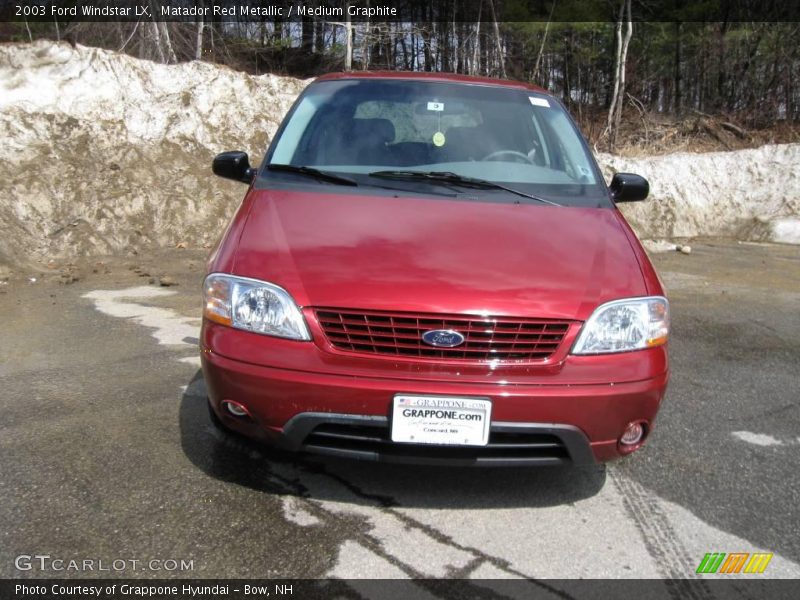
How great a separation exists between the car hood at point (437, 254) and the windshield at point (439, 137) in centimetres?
28

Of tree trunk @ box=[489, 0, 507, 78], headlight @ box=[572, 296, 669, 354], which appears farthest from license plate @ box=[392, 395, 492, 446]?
tree trunk @ box=[489, 0, 507, 78]

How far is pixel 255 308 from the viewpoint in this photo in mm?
2498

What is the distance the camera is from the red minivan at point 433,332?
7.74 feet

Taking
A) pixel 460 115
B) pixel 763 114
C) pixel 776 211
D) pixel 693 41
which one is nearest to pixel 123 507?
pixel 460 115

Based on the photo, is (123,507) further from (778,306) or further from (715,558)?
(778,306)

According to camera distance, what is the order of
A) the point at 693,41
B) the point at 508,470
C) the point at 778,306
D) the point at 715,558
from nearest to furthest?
the point at 715,558 < the point at 508,470 < the point at 778,306 < the point at 693,41

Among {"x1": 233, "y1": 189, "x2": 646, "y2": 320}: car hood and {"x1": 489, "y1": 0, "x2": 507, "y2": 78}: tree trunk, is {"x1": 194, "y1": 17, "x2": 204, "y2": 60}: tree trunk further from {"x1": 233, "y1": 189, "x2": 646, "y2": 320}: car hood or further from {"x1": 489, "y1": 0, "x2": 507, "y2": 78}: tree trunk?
{"x1": 233, "y1": 189, "x2": 646, "y2": 320}: car hood

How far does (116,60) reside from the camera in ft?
35.2

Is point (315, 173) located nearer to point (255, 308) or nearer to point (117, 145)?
point (255, 308)

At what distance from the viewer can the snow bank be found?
849cm

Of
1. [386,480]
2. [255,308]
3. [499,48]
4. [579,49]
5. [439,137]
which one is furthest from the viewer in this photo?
[579,49]

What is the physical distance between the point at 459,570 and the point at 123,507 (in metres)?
1.30

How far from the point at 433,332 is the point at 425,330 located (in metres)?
0.03

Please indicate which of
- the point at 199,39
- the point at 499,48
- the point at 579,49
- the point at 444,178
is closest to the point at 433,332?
the point at 444,178
